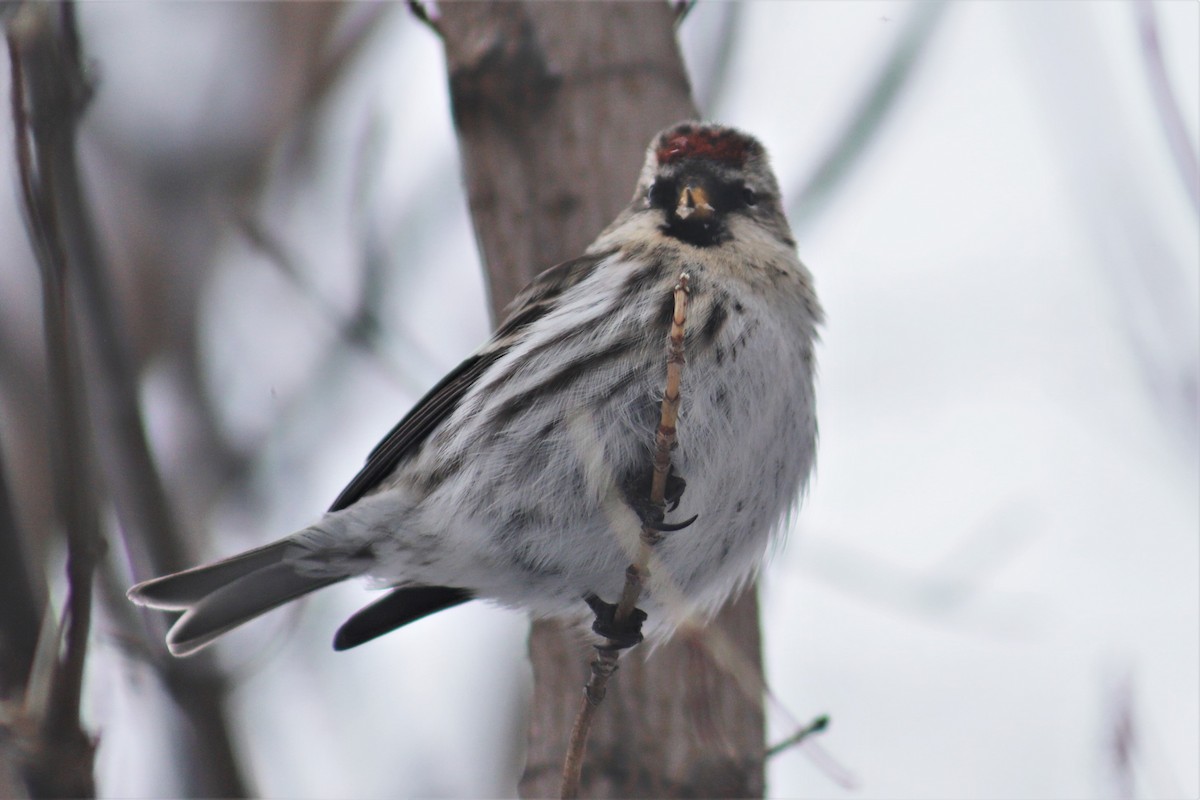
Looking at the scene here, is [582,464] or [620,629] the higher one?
[582,464]

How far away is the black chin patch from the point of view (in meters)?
3.97

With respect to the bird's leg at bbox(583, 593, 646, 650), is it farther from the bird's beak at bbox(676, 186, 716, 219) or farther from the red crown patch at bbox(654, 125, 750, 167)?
the red crown patch at bbox(654, 125, 750, 167)

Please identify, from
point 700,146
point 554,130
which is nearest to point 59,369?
point 554,130

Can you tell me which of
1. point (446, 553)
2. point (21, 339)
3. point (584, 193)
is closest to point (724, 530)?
point (446, 553)

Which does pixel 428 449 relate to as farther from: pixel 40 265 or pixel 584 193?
pixel 40 265

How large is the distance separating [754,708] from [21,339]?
136 inches

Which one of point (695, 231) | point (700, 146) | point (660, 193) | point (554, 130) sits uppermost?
point (554, 130)

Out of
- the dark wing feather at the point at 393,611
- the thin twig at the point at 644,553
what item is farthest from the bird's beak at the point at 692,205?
the dark wing feather at the point at 393,611

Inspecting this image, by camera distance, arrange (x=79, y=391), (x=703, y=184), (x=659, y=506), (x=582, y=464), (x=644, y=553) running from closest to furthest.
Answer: (x=79, y=391)
(x=644, y=553)
(x=659, y=506)
(x=582, y=464)
(x=703, y=184)

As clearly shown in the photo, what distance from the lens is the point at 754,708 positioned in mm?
3986

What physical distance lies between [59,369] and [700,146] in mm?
2489

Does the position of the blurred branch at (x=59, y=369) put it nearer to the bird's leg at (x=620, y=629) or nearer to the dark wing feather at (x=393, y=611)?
the bird's leg at (x=620, y=629)

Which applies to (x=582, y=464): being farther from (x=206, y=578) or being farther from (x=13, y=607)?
(x=13, y=607)

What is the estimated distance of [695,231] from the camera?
4.00 meters
